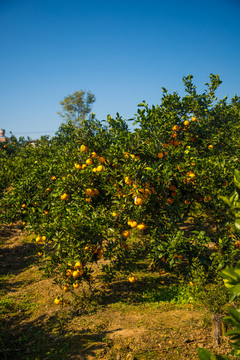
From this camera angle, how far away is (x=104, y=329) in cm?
324

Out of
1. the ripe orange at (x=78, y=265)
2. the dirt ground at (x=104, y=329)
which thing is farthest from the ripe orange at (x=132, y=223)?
the dirt ground at (x=104, y=329)

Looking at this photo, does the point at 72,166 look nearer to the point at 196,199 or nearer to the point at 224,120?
the point at 196,199

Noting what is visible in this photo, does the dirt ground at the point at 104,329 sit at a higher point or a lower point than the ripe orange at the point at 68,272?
lower

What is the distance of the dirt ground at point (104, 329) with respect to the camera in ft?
9.20

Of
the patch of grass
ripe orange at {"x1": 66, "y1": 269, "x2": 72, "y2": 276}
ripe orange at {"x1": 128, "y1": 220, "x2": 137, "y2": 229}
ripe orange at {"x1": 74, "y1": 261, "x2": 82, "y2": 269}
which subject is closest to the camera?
ripe orange at {"x1": 74, "y1": 261, "x2": 82, "y2": 269}

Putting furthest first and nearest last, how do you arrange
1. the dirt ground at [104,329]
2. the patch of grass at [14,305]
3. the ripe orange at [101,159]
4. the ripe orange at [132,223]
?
the patch of grass at [14,305]
the ripe orange at [101,159]
the ripe orange at [132,223]
the dirt ground at [104,329]

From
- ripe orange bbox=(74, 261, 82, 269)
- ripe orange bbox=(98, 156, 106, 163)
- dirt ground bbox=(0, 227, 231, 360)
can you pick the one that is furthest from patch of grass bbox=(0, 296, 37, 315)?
ripe orange bbox=(98, 156, 106, 163)

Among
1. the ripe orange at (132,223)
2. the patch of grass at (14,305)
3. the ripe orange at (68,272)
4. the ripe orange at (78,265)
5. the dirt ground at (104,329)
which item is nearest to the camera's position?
the dirt ground at (104,329)

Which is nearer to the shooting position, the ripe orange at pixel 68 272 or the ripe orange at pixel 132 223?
the ripe orange at pixel 68 272

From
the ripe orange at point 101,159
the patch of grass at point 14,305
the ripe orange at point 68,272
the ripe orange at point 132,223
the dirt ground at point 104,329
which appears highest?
the ripe orange at point 101,159

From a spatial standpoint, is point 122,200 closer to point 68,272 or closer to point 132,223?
point 132,223

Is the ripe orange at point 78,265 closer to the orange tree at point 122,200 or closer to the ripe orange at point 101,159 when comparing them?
the orange tree at point 122,200

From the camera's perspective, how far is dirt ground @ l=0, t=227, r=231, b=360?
9.20ft

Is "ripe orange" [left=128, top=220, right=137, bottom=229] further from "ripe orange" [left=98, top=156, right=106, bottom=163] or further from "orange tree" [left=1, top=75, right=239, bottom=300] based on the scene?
"ripe orange" [left=98, top=156, right=106, bottom=163]
